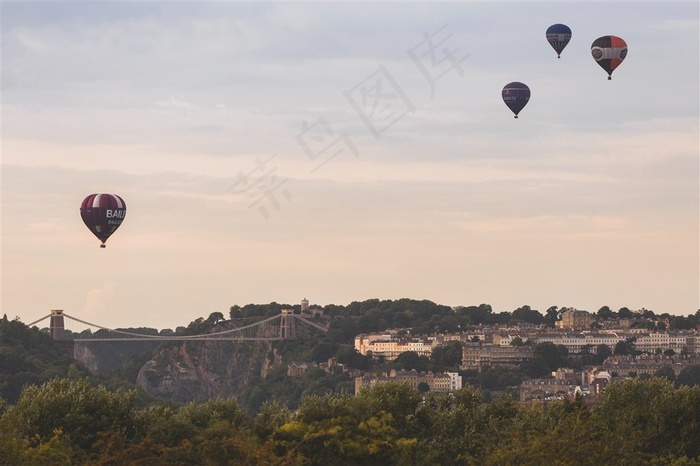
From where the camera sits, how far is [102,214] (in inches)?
2810

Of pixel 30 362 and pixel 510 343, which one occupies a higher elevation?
pixel 510 343

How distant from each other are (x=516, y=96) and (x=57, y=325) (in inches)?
3359

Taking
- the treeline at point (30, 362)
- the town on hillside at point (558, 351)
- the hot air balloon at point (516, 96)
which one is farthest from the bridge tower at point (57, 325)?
the hot air balloon at point (516, 96)

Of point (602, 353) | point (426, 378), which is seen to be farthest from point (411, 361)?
point (602, 353)

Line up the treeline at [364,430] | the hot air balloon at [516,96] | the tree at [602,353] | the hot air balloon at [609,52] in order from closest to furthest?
the treeline at [364,430], the hot air balloon at [609,52], the hot air balloon at [516,96], the tree at [602,353]

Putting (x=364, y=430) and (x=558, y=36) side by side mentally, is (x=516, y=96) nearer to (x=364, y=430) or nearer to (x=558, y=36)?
(x=558, y=36)

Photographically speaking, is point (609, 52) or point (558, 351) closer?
point (609, 52)

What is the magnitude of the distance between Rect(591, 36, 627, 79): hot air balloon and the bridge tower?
3503 inches

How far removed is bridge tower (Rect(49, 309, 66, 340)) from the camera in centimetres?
15800

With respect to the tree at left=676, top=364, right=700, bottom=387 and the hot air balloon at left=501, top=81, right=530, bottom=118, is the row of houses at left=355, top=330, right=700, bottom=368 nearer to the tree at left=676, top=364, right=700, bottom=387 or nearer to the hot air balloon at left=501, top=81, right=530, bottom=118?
the tree at left=676, top=364, right=700, bottom=387

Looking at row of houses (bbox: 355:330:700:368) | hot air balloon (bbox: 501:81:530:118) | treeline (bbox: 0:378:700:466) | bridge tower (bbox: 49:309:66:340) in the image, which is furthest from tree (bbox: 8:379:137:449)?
row of houses (bbox: 355:330:700:368)

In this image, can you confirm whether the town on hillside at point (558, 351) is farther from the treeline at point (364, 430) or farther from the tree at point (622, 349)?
the treeline at point (364, 430)

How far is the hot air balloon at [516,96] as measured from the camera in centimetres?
8312

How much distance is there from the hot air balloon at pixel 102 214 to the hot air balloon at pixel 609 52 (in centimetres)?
2032
